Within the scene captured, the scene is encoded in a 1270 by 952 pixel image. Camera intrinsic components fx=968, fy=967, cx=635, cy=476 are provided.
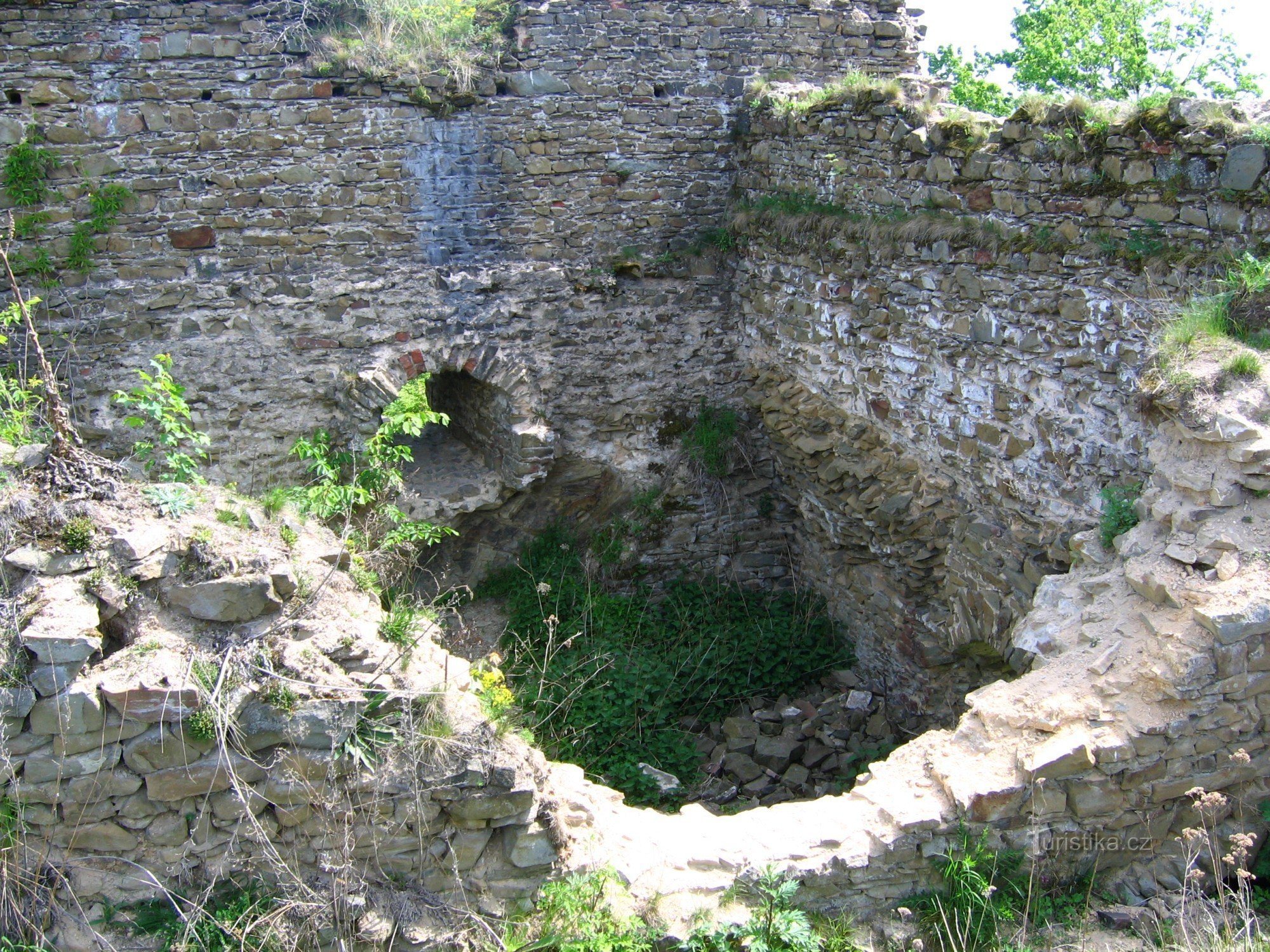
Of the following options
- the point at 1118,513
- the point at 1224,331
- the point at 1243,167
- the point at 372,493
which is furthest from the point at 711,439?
the point at 1243,167

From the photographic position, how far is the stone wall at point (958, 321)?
14.5 ft

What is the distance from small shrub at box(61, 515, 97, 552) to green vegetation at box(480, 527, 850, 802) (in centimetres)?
275

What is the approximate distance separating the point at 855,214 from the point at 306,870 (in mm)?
4680

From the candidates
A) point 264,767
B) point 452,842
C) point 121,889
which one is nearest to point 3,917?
point 121,889

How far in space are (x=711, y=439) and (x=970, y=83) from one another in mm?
9587

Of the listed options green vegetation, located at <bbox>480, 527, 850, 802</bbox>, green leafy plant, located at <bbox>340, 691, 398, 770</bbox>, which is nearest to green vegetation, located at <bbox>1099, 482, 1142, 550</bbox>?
green vegetation, located at <bbox>480, 527, 850, 802</bbox>

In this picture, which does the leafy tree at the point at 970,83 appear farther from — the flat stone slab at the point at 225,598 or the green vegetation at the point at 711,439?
the flat stone slab at the point at 225,598

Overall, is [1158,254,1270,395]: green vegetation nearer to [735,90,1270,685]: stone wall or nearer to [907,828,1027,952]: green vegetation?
[735,90,1270,685]: stone wall

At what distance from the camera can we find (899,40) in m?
7.50

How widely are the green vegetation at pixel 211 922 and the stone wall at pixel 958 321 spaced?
11.4 ft

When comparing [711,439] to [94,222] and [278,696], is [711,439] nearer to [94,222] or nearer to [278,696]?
[94,222]

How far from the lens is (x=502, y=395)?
7035mm

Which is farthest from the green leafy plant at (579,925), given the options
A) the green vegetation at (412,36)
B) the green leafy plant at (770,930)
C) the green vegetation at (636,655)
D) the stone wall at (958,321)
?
the green vegetation at (412,36)

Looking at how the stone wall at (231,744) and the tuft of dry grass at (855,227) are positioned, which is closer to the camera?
the stone wall at (231,744)
